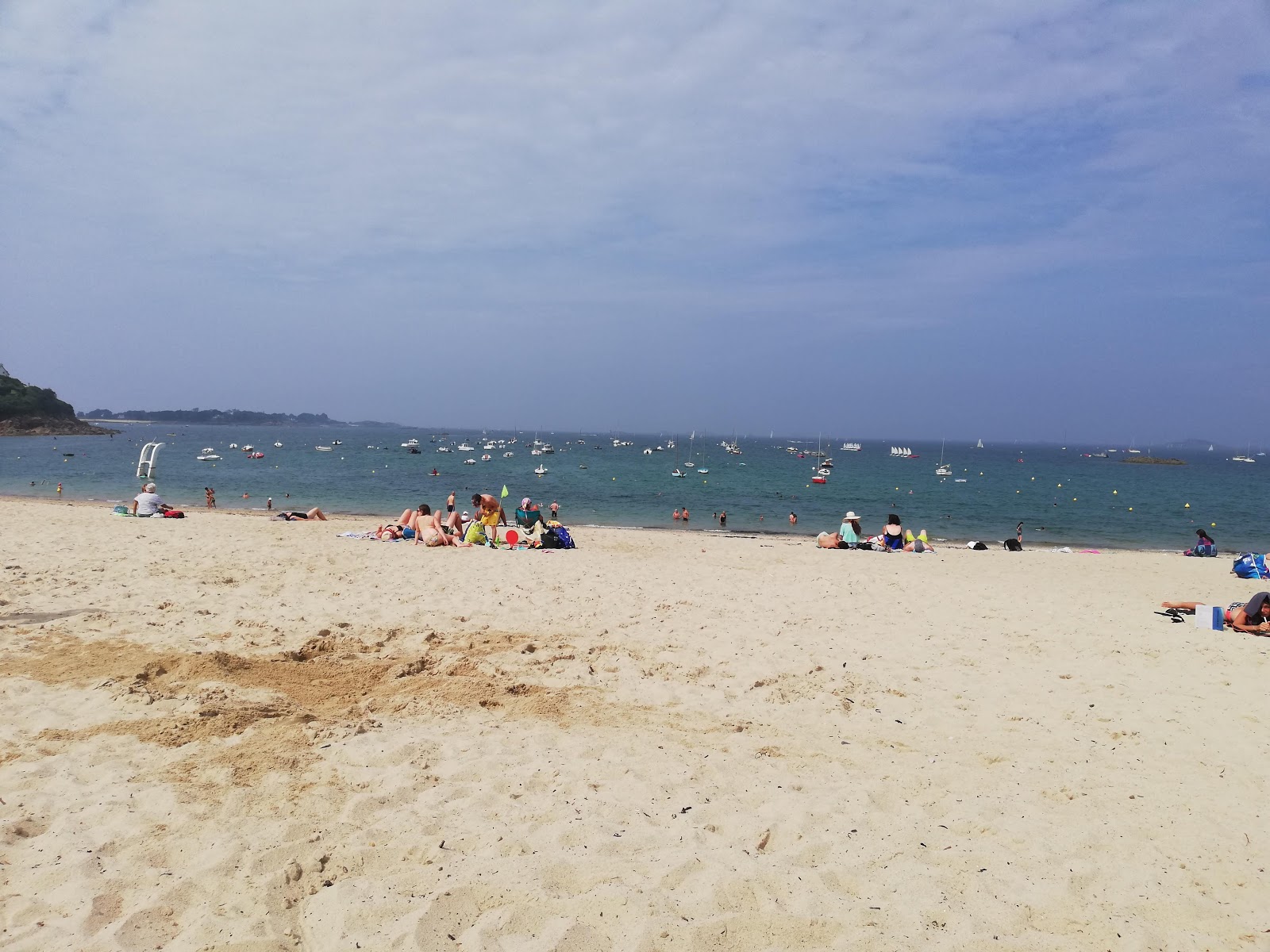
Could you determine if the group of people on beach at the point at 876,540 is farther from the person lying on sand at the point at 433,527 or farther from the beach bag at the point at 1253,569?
the person lying on sand at the point at 433,527

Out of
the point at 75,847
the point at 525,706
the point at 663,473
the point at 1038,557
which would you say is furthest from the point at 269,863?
the point at 663,473

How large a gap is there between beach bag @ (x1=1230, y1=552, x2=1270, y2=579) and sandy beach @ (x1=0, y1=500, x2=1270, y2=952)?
36.4 ft

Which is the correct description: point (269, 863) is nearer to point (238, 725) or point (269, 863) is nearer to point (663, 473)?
point (238, 725)

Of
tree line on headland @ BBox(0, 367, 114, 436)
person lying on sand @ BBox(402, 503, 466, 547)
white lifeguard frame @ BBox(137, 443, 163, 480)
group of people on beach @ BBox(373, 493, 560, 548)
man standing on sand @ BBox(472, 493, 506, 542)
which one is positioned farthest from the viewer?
tree line on headland @ BBox(0, 367, 114, 436)

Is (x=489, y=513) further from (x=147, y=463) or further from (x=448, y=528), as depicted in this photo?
(x=147, y=463)

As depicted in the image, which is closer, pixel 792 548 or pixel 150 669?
pixel 150 669

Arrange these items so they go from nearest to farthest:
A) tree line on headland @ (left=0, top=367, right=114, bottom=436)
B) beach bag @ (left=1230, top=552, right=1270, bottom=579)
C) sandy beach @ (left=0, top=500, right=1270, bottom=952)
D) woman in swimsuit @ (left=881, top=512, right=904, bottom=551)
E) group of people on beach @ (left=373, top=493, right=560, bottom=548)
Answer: sandy beach @ (left=0, top=500, right=1270, bottom=952) → group of people on beach @ (left=373, top=493, right=560, bottom=548) → beach bag @ (left=1230, top=552, right=1270, bottom=579) → woman in swimsuit @ (left=881, top=512, right=904, bottom=551) → tree line on headland @ (left=0, top=367, right=114, bottom=436)

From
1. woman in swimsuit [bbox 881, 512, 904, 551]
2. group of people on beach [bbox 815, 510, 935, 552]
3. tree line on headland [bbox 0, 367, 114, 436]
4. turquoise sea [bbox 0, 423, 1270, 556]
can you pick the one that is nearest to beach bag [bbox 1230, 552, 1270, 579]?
group of people on beach [bbox 815, 510, 935, 552]

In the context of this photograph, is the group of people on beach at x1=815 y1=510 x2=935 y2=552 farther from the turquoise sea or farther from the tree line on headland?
the tree line on headland

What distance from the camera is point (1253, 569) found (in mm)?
17312

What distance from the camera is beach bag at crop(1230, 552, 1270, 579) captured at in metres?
17.2

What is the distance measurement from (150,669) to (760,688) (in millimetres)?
5645

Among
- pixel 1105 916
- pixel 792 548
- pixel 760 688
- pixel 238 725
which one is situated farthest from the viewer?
pixel 792 548

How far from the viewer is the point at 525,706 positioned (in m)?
6.02
